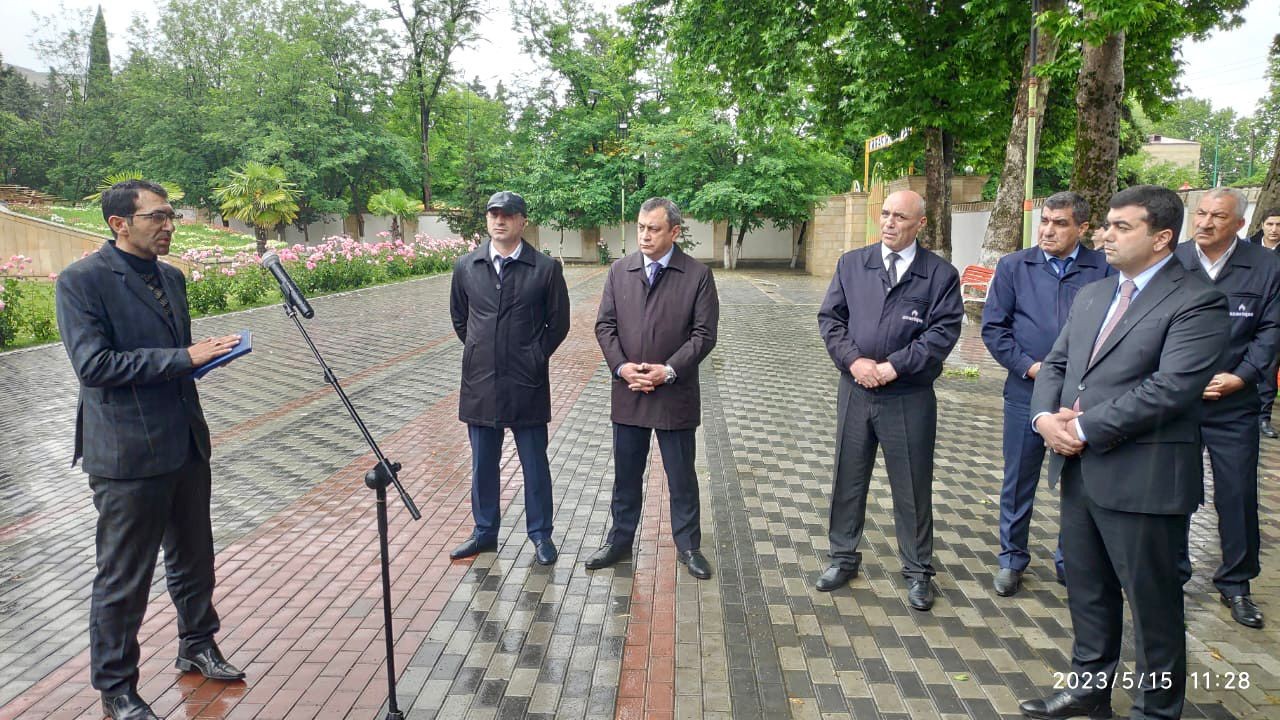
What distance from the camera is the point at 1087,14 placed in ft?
31.5

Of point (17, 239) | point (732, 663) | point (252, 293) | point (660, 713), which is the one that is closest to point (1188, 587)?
point (732, 663)

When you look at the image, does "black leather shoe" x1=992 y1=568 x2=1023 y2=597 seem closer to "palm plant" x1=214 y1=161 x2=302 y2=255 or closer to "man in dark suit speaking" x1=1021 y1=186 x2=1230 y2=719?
"man in dark suit speaking" x1=1021 y1=186 x2=1230 y2=719

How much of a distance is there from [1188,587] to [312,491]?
565 cm

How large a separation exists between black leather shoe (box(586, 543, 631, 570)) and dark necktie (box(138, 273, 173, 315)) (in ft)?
8.18

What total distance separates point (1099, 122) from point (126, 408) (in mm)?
11600

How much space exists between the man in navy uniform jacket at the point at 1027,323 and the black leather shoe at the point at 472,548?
9.41 ft

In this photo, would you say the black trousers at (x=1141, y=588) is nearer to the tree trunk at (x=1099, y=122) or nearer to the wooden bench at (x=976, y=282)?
the tree trunk at (x=1099, y=122)

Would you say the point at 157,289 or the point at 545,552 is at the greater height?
the point at 157,289

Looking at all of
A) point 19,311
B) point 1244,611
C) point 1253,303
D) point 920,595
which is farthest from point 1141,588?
point 19,311

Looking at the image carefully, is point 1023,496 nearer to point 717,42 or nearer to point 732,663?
point 732,663

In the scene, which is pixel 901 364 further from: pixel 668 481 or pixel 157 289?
pixel 157 289

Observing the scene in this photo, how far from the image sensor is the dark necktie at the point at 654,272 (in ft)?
14.9

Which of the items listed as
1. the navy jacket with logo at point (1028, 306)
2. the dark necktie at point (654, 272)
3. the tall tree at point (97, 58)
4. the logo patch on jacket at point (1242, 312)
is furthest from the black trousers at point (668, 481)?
the tall tree at point (97, 58)

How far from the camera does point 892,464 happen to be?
421cm
